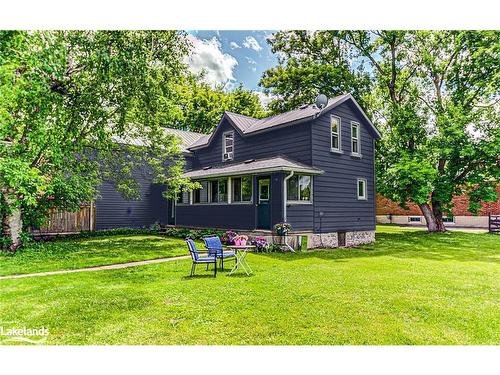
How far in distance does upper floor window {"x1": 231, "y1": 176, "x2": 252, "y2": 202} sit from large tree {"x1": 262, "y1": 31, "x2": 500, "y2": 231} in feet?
10.6

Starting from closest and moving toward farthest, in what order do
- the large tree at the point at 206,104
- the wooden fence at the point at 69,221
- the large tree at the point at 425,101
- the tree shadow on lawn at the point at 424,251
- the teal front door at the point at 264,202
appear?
1. the tree shadow on lawn at the point at 424,251
2. the large tree at the point at 206,104
3. the teal front door at the point at 264,202
4. the large tree at the point at 425,101
5. the wooden fence at the point at 69,221

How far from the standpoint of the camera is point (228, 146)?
12.7 m

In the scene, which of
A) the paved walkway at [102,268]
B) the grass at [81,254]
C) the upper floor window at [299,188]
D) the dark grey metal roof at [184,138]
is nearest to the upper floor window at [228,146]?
the dark grey metal roof at [184,138]

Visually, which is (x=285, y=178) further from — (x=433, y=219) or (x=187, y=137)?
(x=433, y=219)

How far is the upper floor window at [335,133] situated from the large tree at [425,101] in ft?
6.00

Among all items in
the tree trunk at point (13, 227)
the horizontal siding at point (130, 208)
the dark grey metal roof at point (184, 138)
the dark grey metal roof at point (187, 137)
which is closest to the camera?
the tree trunk at point (13, 227)

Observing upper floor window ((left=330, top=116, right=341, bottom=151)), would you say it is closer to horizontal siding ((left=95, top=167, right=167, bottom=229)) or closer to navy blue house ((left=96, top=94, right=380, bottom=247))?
navy blue house ((left=96, top=94, right=380, bottom=247))

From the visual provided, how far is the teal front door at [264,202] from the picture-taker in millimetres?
10375

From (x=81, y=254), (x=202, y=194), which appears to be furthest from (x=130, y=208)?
(x=81, y=254)

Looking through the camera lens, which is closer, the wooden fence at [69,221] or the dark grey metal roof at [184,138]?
the wooden fence at [69,221]

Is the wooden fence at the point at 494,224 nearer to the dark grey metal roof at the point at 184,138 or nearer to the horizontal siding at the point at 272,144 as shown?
the horizontal siding at the point at 272,144

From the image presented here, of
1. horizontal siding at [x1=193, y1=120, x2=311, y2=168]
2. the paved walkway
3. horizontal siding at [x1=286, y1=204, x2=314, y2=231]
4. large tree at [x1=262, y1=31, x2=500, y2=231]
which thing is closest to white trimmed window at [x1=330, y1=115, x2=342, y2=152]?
horizontal siding at [x1=193, y1=120, x2=311, y2=168]

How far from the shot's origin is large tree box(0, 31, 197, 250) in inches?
241
